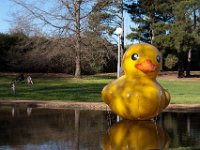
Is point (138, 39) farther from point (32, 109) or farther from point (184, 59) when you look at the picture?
point (32, 109)

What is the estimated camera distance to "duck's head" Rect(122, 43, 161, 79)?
44.2 ft

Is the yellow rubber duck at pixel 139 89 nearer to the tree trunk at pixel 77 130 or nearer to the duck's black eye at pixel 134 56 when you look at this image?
the duck's black eye at pixel 134 56

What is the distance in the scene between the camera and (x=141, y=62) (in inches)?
530

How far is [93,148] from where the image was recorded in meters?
9.75

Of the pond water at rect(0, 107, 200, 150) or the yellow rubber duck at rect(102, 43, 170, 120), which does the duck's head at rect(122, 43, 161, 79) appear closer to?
the yellow rubber duck at rect(102, 43, 170, 120)

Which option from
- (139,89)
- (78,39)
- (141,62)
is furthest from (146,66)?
(78,39)

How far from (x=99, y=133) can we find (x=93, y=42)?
30.9 metres

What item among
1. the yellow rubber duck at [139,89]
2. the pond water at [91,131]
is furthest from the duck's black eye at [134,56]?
the pond water at [91,131]

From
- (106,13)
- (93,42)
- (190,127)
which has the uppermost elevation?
(106,13)

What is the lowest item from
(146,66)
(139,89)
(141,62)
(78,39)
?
(139,89)

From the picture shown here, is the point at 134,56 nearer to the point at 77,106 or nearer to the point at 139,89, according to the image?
the point at 139,89

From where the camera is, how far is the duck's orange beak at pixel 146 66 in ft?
44.0

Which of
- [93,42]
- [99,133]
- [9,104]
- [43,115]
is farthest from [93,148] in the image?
[93,42]

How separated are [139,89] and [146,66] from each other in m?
0.74
